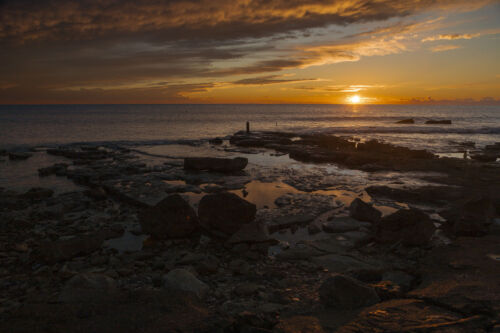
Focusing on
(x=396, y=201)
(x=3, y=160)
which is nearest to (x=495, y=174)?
(x=396, y=201)

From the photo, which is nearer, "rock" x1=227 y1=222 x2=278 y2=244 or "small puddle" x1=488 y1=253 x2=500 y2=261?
"small puddle" x1=488 y1=253 x2=500 y2=261

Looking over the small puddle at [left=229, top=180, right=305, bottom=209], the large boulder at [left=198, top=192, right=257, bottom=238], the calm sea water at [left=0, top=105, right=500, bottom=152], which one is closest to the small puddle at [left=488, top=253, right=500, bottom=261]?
the large boulder at [left=198, top=192, right=257, bottom=238]

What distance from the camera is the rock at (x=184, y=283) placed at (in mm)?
5332

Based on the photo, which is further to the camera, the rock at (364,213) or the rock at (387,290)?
the rock at (364,213)

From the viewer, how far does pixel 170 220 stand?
8.31 meters

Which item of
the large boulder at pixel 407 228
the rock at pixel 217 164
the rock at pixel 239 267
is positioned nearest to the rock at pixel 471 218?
the large boulder at pixel 407 228

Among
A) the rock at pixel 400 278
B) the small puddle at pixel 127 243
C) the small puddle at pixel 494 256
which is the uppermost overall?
the small puddle at pixel 494 256

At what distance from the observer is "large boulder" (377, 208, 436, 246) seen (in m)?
7.63

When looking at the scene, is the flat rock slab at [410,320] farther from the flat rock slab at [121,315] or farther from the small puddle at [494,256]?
the small puddle at [494,256]

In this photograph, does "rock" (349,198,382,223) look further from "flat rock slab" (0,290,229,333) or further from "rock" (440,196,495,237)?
"flat rock slab" (0,290,229,333)

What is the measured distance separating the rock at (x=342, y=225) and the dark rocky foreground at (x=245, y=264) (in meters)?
0.04

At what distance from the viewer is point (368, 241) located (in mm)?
8070

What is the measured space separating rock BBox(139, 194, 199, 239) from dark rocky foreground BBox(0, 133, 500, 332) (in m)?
0.03

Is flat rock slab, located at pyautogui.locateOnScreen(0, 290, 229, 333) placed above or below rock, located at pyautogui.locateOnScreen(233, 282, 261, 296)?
above
